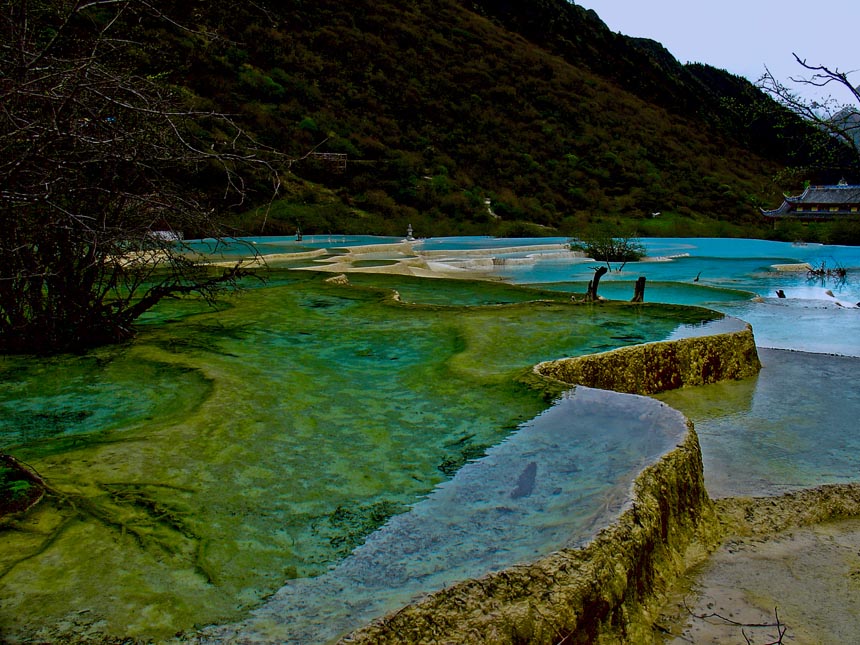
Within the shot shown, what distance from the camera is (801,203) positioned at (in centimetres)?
3403

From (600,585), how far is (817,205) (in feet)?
122

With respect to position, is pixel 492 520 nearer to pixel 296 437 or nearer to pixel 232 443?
pixel 296 437

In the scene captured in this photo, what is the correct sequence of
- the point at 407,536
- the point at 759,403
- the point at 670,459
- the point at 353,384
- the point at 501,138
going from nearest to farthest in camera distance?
the point at 407,536, the point at 670,459, the point at 353,384, the point at 759,403, the point at 501,138

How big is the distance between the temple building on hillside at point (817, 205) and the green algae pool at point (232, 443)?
100 ft

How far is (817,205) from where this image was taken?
34031 mm

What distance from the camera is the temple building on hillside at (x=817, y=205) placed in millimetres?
33031

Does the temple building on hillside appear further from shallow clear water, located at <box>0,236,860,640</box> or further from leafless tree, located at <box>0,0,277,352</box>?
leafless tree, located at <box>0,0,277,352</box>

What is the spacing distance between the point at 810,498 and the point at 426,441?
2.06m

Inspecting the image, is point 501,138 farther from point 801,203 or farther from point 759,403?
point 759,403

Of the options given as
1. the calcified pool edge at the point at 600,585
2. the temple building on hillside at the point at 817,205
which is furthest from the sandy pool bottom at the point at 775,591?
the temple building on hillside at the point at 817,205

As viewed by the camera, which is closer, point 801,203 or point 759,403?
point 759,403

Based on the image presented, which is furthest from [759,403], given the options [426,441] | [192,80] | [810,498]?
[192,80]

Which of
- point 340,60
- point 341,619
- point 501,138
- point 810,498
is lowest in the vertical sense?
point 810,498

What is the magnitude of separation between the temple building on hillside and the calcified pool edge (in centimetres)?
3362
